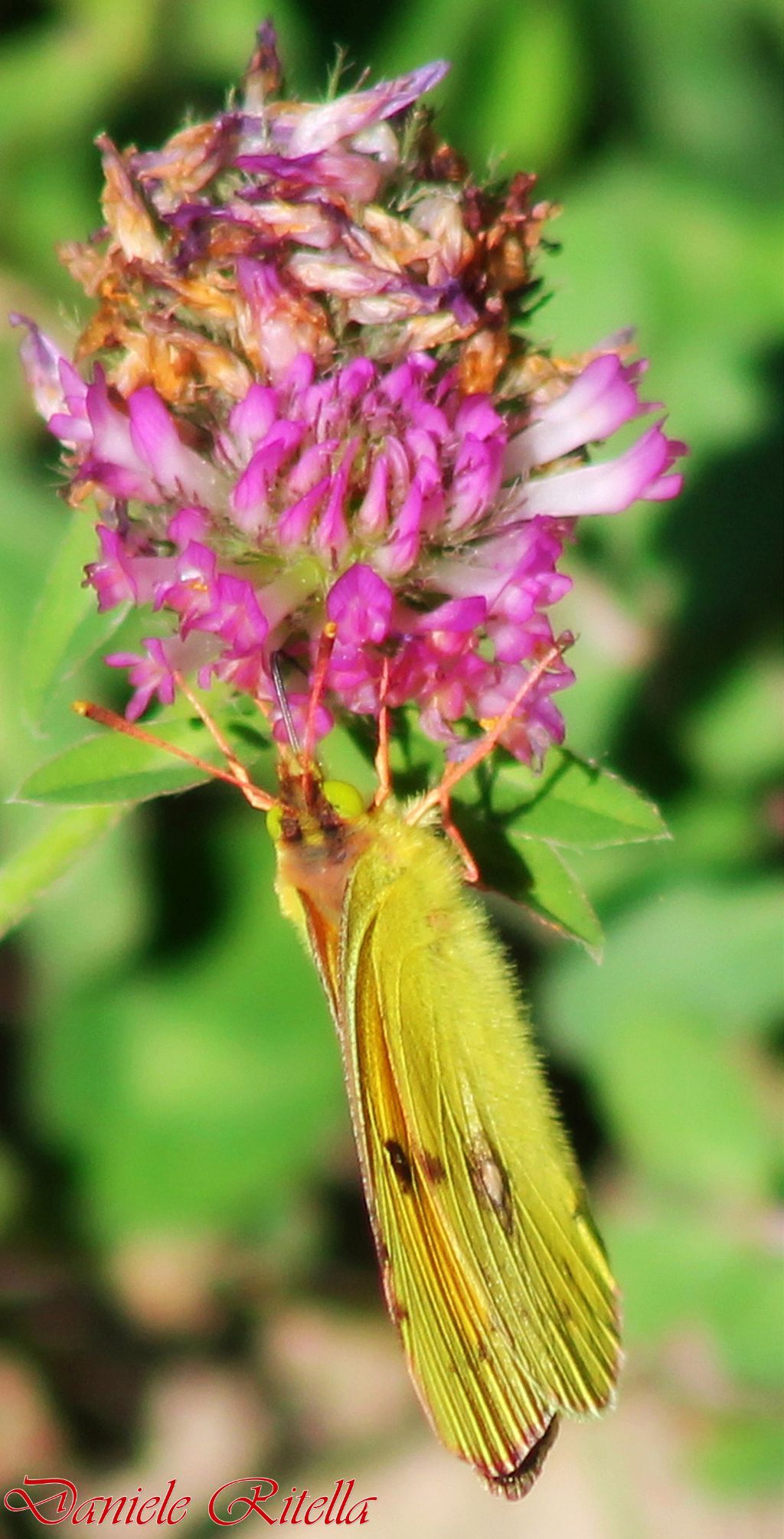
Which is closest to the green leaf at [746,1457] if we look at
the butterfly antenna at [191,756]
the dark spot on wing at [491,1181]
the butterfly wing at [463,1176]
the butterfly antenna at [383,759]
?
the butterfly wing at [463,1176]

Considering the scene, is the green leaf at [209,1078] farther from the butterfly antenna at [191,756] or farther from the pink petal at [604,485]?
the pink petal at [604,485]

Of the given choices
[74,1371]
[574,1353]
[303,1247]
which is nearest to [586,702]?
[303,1247]

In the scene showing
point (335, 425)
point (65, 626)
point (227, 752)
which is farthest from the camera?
point (65, 626)

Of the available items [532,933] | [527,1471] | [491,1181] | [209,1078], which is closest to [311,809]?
Answer: [491,1181]

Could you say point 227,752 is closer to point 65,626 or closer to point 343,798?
point 343,798

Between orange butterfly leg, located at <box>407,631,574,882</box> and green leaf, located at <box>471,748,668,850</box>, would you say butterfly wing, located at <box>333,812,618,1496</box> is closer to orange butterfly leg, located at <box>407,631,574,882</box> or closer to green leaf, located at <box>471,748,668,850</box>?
orange butterfly leg, located at <box>407,631,574,882</box>

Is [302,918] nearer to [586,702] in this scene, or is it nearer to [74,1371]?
[586,702]
